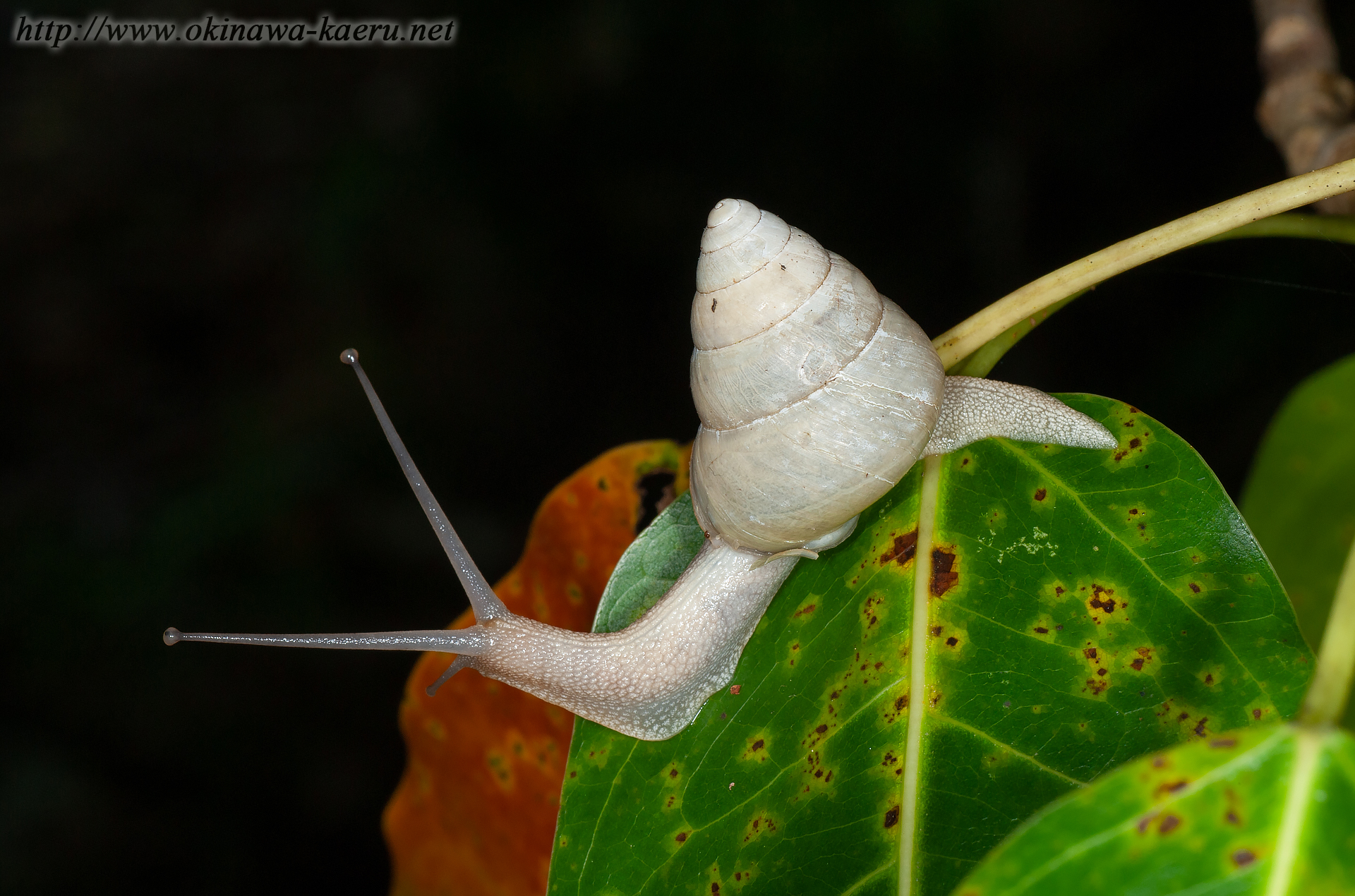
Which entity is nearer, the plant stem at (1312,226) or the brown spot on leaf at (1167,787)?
the brown spot on leaf at (1167,787)

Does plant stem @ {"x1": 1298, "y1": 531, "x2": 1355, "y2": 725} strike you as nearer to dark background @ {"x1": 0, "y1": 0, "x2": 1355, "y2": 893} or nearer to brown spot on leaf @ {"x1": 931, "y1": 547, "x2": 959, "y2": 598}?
brown spot on leaf @ {"x1": 931, "y1": 547, "x2": 959, "y2": 598}

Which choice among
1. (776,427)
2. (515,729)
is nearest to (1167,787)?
(776,427)

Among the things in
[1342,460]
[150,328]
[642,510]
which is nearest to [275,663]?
[150,328]

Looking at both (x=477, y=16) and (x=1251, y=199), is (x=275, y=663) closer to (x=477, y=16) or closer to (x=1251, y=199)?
(x=477, y=16)

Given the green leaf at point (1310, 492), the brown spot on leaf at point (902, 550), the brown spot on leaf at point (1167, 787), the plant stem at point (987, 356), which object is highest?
the plant stem at point (987, 356)

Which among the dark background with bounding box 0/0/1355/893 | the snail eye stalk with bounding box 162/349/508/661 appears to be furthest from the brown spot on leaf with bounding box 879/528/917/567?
the dark background with bounding box 0/0/1355/893

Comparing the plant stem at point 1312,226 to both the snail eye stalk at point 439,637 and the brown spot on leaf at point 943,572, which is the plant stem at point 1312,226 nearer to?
the brown spot on leaf at point 943,572

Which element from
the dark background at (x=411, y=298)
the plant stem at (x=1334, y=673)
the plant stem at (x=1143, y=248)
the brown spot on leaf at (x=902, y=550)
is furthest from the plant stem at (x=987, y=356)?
the dark background at (x=411, y=298)

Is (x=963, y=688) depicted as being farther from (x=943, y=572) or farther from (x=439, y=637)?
(x=439, y=637)
